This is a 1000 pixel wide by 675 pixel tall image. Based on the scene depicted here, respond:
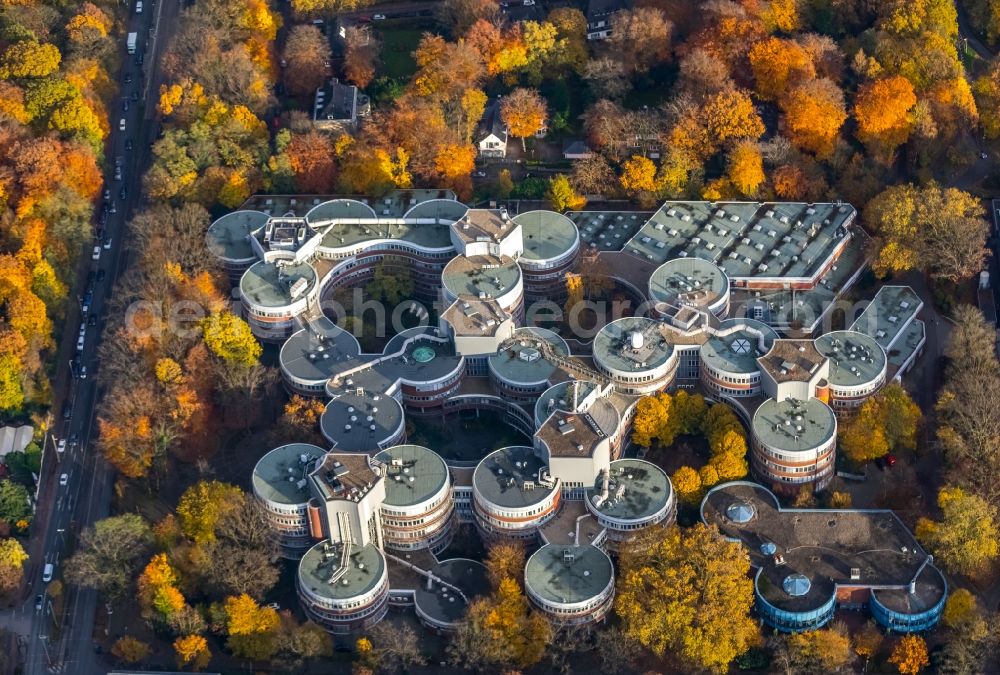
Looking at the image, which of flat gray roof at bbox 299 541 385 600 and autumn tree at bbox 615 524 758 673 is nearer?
autumn tree at bbox 615 524 758 673

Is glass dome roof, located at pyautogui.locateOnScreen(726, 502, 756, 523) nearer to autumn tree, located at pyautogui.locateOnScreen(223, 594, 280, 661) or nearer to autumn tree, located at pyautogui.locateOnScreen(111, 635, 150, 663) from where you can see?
autumn tree, located at pyautogui.locateOnScreen(223, 594, 280, 661)

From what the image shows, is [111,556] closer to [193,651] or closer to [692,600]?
[193,651]

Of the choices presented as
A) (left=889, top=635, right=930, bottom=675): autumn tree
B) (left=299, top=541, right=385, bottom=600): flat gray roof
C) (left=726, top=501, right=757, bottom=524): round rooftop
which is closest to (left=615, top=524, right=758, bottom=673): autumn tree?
(left=726, top=501, right=757, bottom=524): round rooftop

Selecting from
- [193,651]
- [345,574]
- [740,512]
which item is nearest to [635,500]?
[740,512]

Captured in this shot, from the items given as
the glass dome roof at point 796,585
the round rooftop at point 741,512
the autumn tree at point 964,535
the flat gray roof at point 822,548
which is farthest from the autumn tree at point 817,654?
the round rooftop at point 741,512

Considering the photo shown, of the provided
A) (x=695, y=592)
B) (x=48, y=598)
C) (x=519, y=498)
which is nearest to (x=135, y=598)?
(x=48, y=598)

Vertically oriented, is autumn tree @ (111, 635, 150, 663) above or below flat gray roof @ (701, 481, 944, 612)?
above

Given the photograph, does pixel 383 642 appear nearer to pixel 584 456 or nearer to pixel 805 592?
pixel 584 456
